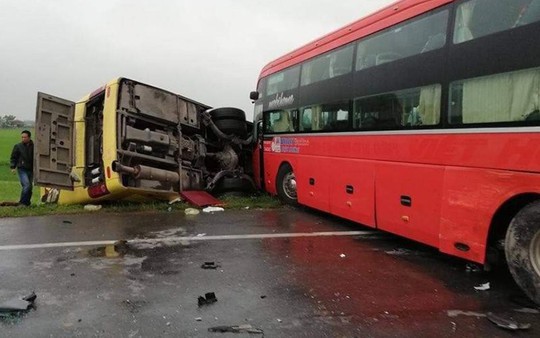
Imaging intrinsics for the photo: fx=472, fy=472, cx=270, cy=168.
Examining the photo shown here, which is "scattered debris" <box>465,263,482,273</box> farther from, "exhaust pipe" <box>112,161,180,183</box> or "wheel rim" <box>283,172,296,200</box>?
"exhaust pipe" <box>112,161,180,183</box>

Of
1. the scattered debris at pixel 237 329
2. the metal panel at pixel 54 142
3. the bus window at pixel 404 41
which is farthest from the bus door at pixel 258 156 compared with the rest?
the scattered debris at pixel 237 329

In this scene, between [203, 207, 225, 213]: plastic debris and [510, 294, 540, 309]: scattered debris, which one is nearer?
[510, 294, 540, 309]: scattered debris

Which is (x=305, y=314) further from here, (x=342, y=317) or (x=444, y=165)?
(x=444, y=165)

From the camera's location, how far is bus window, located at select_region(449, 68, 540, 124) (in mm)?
4348

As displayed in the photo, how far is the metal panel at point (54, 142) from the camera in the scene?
9500 mm

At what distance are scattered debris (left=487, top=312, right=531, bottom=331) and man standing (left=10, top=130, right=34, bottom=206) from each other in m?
10.1

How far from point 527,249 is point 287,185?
5.90m

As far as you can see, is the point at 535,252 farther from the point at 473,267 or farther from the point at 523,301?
the point at 473,267

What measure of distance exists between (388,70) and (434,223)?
2.16 metres

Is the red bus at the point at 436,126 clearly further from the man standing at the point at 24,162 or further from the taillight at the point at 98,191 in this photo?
the man standing at the point at 24,162

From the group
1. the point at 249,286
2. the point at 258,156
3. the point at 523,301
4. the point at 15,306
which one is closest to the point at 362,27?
the point at 249,286

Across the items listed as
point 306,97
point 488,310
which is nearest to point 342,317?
point 488,310

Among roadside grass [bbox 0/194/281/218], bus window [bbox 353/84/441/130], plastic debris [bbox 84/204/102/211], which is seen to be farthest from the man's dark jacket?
bus window [bbox 353/84/441/130]

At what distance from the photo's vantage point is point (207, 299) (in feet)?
14.6
